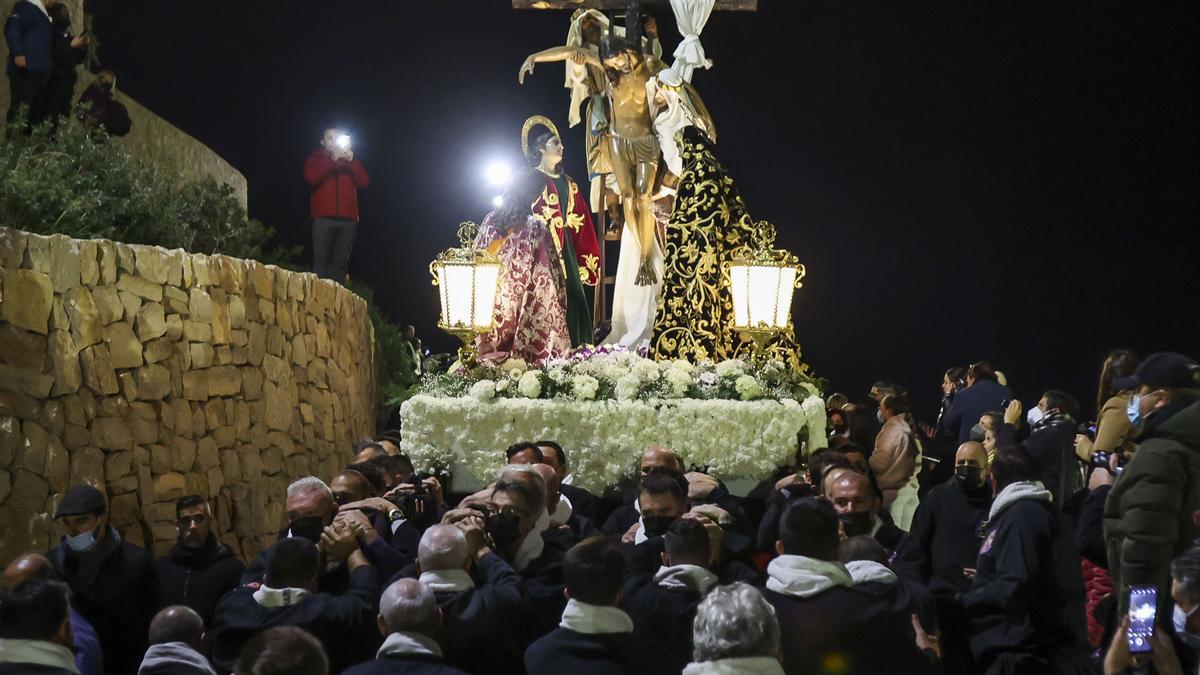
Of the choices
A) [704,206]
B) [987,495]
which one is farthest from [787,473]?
[987,495]

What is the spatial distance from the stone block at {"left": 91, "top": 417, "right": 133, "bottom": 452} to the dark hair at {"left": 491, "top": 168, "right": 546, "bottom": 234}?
3.34m

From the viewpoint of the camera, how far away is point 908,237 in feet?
46.7

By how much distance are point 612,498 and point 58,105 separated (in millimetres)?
4928

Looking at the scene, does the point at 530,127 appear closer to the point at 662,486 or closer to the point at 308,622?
the point at 662,486

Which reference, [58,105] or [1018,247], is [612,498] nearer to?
[58,105]

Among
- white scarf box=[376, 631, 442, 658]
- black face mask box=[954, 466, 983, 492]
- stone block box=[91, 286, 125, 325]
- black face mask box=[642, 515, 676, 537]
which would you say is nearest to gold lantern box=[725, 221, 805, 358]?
black face mask box=[954, 466, 983, 492]

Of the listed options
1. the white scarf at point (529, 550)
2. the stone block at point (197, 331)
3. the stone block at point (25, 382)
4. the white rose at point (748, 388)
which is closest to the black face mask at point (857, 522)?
the white scarf at point (529, 550)

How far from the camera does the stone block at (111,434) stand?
24.7 ft

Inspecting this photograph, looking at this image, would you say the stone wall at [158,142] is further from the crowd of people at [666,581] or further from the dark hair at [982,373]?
the crowd of people at [666,581]

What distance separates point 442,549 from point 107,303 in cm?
396

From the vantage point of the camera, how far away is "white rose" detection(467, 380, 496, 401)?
8.95 m

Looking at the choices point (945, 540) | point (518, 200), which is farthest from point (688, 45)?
point (945, 540)

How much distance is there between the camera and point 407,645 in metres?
Answer: 3.91

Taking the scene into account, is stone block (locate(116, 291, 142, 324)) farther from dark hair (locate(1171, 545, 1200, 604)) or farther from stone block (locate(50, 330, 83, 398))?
dark hair (locate(1171, 545, 1200, 604))
